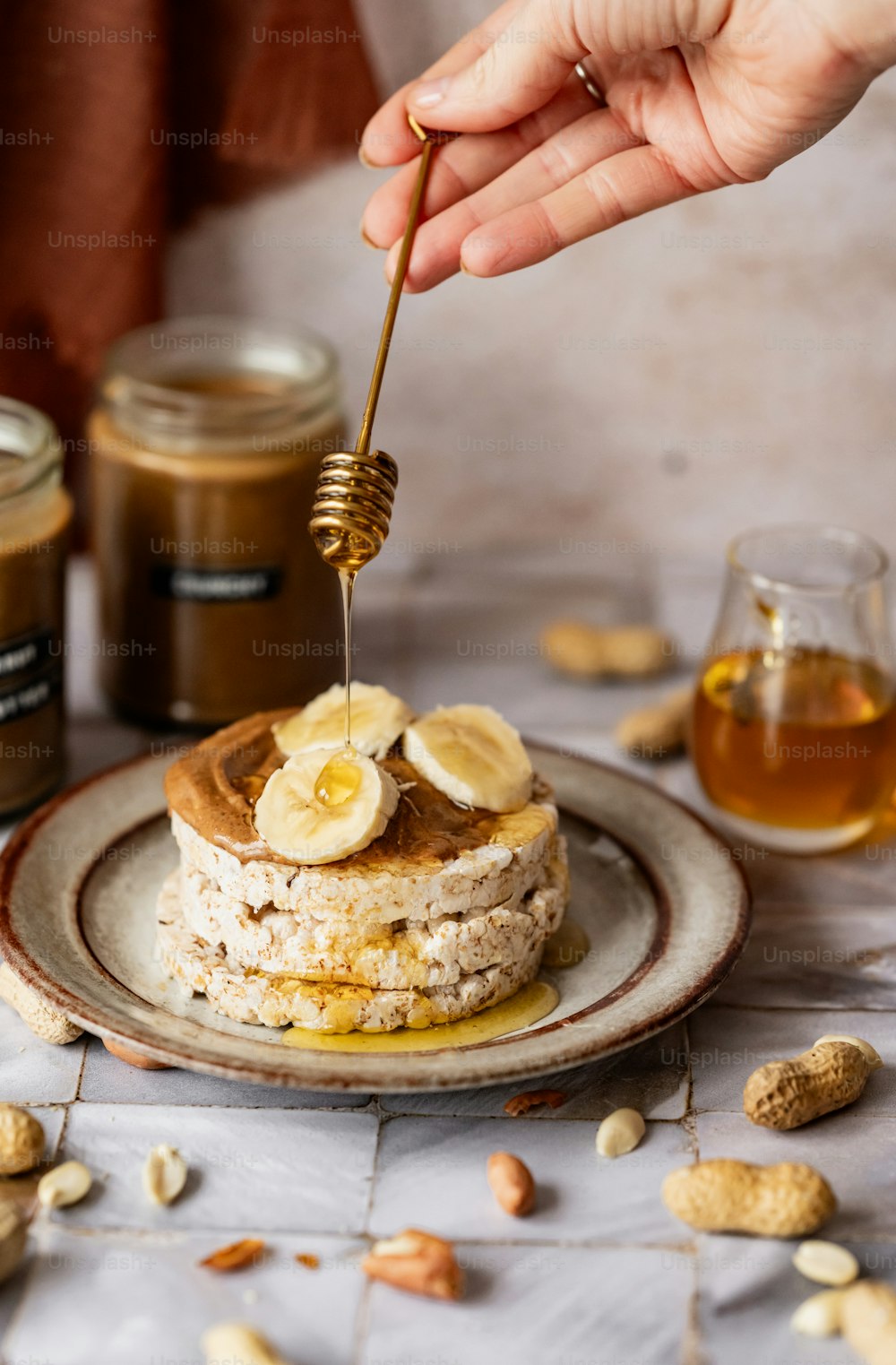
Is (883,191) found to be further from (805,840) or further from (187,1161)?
(187,1161)

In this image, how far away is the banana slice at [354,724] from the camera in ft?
4.80

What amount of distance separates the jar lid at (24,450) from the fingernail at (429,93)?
58cm

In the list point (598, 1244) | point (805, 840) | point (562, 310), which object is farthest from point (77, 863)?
point (562, 310)

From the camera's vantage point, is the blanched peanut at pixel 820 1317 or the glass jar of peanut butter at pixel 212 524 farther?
the glass jar of peanut butter at pixel 212 524

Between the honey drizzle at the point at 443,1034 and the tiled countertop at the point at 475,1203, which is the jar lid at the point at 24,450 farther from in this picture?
the honey drizzle at the point at 443,1034

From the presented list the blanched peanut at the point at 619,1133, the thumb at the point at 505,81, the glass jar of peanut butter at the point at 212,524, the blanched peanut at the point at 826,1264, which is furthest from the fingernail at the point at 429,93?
the blanched peanut at the point at 826,1264

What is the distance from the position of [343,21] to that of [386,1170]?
170cm

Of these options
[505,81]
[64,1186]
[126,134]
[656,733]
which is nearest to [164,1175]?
[64,1186]

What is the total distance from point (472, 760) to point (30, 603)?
2.01 ft

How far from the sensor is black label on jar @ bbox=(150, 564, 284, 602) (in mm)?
1946

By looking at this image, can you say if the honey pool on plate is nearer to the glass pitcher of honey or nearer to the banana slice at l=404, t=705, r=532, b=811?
the glass pitcher of honey

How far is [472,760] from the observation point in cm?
144

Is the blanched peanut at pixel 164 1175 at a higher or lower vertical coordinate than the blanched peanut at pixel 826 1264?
lower

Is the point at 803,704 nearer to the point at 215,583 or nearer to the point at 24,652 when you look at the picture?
the point at 215,583
